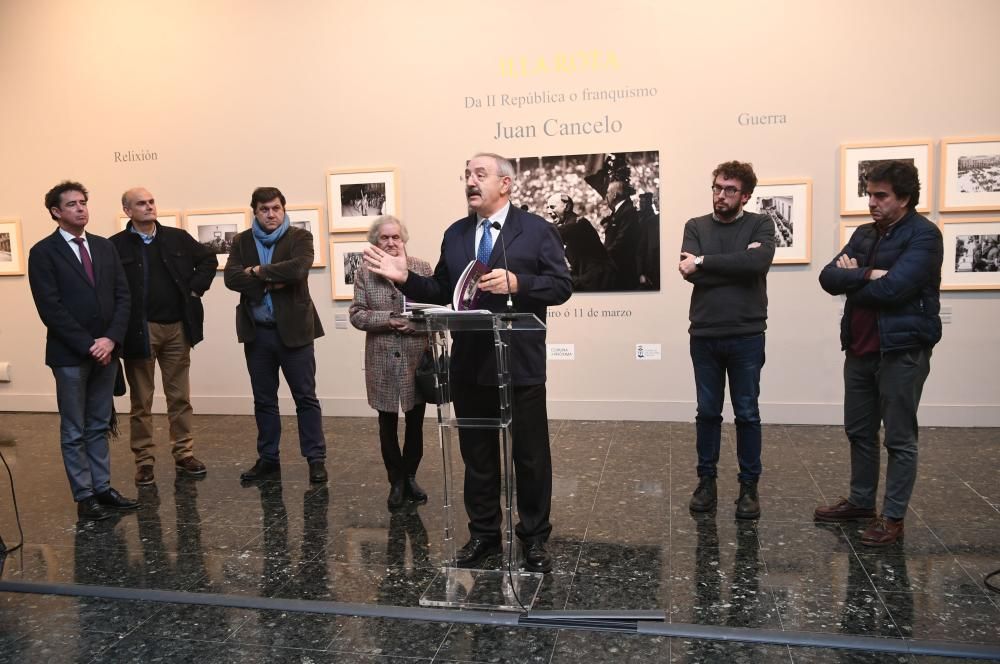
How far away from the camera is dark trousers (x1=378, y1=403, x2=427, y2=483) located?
16.2ft

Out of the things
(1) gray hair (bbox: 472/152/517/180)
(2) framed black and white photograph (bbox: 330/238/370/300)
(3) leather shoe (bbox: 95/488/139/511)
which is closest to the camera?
(1) gray hair (bbox: 472/152/517/180)

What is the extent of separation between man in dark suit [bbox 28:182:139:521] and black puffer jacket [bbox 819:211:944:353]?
14.4ft

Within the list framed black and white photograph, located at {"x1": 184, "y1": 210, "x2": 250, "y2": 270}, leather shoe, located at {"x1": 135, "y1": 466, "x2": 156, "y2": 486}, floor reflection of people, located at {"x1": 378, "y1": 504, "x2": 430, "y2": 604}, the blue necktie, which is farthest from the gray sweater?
framed black and white photograph, located at {"x1": 184, "y1": 210, "x2": 250, "y2": 270}

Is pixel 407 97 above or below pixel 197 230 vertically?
above

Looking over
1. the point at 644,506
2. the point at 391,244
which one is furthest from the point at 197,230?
the point at 644,506

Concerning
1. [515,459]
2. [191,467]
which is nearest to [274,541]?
[515,459]

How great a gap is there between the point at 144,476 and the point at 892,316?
16.1 feet

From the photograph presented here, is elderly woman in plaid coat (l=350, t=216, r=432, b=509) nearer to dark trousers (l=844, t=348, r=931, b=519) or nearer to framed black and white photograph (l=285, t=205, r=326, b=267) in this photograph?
dark trousers (l=844, t=348, r=931, b=519)

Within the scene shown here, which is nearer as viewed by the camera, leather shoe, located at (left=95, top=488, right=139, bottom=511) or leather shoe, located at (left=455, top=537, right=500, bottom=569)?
leather shoe, located at (left=455, top=537, right=500, bottom=569)

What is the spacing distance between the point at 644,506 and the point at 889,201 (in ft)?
7.21

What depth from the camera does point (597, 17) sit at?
22.5 feet

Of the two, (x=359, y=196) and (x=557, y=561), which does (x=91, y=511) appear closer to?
(x=557, y=561)

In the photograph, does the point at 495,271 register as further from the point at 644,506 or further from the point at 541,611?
the point at 644,506

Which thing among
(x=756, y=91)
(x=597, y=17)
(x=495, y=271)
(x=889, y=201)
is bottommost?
(x=495, y=271)
